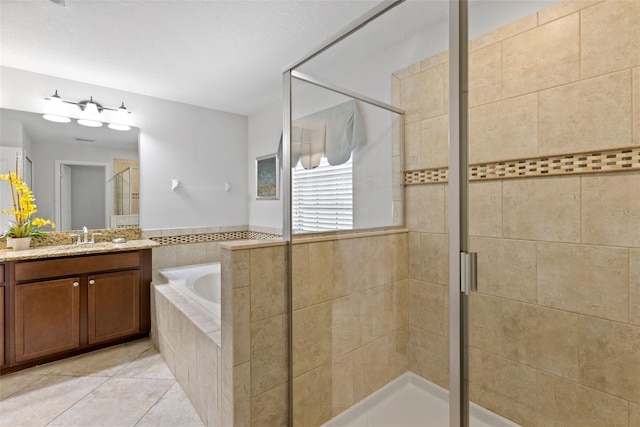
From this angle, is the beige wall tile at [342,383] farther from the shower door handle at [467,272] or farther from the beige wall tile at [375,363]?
the shower door handle at [467,272]

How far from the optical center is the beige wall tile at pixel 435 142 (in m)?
1.09

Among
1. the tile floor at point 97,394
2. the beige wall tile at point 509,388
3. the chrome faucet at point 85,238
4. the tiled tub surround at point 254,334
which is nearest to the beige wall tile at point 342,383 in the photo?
the tiled tub surround at point 254,334

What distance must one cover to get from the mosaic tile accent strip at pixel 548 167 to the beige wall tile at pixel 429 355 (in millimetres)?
614

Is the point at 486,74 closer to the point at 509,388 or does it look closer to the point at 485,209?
the point at 485,209

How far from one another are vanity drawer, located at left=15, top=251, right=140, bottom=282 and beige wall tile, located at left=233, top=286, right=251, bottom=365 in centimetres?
189

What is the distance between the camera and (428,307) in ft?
4.14

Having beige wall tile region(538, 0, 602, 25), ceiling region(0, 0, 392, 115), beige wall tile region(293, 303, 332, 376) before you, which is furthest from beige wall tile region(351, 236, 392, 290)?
ceiling region(0, 0, 392, 115)

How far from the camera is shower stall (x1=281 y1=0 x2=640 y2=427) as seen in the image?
3.72 ft

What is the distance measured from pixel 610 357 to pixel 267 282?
1.50 metres

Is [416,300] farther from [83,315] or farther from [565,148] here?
[83,315]

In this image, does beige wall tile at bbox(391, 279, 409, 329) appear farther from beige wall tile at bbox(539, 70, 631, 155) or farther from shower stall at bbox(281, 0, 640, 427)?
beige wall tile at bbox(539, 70, 631, 155)

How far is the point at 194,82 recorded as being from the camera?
9.78 feet

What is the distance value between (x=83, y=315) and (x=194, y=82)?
89.5 inches

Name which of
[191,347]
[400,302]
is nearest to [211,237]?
[191,347]
